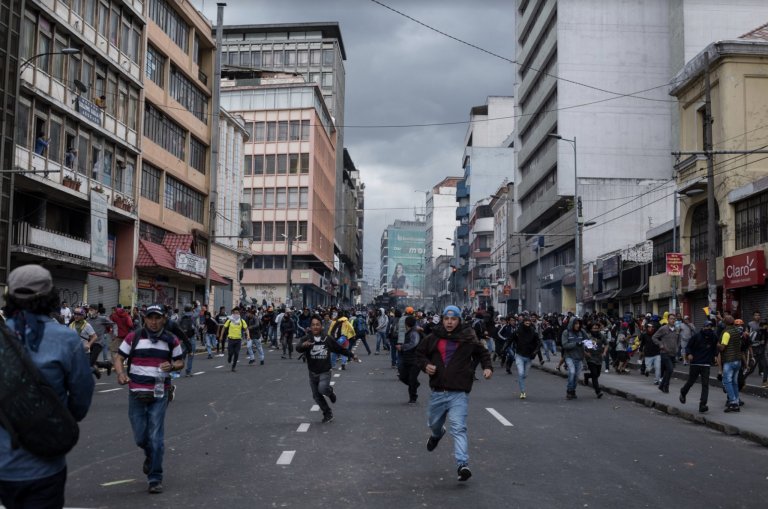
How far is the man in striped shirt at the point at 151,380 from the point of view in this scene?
789cm

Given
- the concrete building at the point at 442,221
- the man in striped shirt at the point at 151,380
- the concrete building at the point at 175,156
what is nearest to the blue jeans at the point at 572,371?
the man in striped shirt at the point at 151,380

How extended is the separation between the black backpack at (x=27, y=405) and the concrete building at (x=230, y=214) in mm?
51017

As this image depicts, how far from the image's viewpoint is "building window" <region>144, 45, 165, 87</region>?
138ft

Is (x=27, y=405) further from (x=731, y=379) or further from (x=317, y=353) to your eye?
(x=731, y=379)

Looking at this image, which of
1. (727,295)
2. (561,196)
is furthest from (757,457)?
(561,196)

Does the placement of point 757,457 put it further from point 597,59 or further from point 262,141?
point 262,141

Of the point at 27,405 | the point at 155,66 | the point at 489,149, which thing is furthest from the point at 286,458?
the point at 489,149

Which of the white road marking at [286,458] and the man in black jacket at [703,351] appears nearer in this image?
the white road marking at [286,458]

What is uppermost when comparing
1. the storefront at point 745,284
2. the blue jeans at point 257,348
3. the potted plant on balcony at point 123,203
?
the potted plant on balcony at point 123,203

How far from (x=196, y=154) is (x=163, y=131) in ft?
21.3

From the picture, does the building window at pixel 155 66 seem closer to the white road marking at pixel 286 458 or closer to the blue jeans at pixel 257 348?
the blue jeans at pixel 257 348

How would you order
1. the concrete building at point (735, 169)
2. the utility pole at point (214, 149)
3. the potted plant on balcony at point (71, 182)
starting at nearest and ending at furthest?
the concrete building at point (735, 169) → the potted plant on balcony at point (71, 182) → the utility pole at point (214, 149)

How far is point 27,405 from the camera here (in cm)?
373

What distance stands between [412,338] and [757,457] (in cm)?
811
